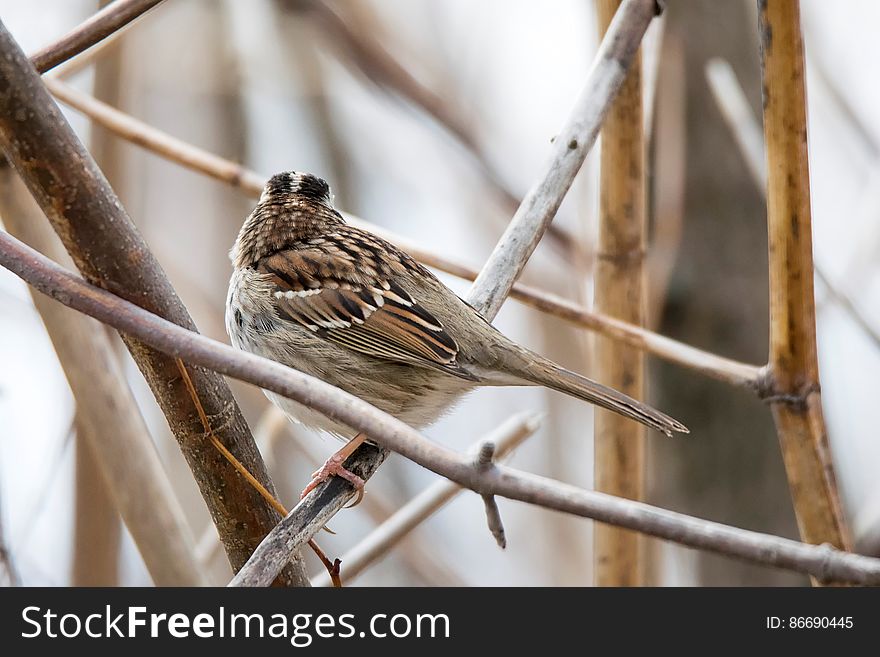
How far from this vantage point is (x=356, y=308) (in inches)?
91.4

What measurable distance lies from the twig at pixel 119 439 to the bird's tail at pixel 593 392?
0.82m

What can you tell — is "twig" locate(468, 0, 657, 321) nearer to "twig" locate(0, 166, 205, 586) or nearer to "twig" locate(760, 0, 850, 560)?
"twig" locate(760, 0, 850, 560)

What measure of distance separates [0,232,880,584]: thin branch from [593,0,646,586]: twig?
0.82 m

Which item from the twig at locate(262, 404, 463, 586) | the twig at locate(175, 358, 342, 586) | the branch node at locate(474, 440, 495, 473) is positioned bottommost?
the branch node at locate(474, 440, 495, 473)

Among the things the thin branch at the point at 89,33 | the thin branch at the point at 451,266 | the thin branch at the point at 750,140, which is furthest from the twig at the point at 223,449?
the thin branch at the point at 750,140

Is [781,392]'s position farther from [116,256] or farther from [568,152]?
[116,256]

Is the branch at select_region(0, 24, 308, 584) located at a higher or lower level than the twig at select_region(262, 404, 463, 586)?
lower

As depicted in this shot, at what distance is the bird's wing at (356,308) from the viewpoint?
85.9 inches

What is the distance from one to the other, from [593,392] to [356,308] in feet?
2.33

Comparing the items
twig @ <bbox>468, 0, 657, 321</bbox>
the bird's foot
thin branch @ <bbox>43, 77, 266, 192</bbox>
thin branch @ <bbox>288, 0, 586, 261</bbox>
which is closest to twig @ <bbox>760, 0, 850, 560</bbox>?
twig @ <bbox>468, 0, 657, 321</bbox>

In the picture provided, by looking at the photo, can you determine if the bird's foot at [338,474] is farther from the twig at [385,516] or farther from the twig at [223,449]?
the twig at [385,516]

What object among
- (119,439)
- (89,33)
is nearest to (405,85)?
(89,33)

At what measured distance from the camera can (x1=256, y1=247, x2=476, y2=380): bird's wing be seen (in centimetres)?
218

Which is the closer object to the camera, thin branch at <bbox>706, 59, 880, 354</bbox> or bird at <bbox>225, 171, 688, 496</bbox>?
bird at <bbox>225, 171, 688, 496</bbox>
